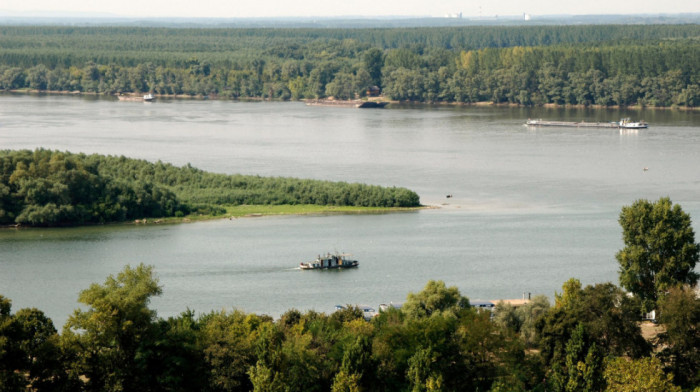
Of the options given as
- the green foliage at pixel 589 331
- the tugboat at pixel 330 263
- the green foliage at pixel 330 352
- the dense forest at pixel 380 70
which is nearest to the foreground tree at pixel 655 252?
the green foliage at pixel 589 331

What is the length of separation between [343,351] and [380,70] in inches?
2505

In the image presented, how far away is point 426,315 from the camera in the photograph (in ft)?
61.8

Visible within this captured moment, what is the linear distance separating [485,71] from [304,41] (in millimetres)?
44602

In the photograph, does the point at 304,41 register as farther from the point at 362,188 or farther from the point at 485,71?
the point at 362,188

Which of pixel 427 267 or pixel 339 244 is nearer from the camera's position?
pixel 427 267

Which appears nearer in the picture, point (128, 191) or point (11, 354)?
point (11, 354)

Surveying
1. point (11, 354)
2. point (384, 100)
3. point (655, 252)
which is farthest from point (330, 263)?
point (384, 100)

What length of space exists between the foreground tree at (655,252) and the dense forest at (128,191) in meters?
12.5

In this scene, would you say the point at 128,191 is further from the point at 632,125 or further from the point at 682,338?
the point at 632,125

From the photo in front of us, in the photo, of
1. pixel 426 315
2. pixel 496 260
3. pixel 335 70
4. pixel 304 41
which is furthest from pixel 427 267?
pixel 304 41

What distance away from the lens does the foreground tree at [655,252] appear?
66.8ft

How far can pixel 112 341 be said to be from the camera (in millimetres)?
15719

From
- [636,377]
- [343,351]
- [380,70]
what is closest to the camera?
[636,377]

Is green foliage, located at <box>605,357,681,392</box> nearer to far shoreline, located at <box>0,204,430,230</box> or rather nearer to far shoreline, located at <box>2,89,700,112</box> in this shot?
far shoreline, located at <box>0,204,430,230</box>
